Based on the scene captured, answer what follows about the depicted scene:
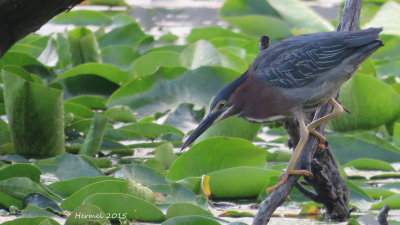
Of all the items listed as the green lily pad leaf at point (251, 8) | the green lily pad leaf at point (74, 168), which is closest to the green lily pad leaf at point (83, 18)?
the green lily pad leaf at point (251, 8)

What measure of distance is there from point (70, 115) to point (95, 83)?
91 centimetres

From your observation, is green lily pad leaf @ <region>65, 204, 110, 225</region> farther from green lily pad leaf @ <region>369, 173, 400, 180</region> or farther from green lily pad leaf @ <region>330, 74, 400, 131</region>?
green lily pad leaf @ <region>330, 74, 400, 131</region>

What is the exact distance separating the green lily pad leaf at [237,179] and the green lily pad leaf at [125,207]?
535 mm

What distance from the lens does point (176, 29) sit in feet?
28.2

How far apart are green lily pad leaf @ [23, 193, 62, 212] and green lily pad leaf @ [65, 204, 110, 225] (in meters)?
0.34

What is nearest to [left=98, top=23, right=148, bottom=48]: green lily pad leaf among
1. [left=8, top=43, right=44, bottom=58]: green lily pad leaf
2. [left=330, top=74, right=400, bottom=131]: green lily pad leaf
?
[left=8, top=43, right=44, bottom=58]: green lily pad leaf

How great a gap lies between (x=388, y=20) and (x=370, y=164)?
3.49 meters

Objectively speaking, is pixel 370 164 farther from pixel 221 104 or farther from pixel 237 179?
pixel 221 104

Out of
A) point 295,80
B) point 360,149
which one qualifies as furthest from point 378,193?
point 295,80

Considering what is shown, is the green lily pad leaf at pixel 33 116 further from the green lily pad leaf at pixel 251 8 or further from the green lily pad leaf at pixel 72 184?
the green lily pad leaf at pixel 251 8

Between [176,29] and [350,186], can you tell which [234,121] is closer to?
[350,186]

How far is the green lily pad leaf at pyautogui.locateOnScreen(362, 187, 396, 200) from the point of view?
3840 mm

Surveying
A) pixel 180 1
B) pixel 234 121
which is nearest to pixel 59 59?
pixel 234 121

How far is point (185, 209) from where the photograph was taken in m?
3.26
